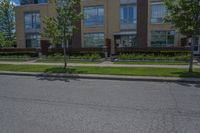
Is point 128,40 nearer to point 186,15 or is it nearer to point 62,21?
point 62,21

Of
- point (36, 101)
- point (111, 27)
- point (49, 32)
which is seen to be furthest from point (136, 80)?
point (111, 27)

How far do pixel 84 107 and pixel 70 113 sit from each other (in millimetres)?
670

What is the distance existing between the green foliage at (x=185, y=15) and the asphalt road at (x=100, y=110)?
4.39m

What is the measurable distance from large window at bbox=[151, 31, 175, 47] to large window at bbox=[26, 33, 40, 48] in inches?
709

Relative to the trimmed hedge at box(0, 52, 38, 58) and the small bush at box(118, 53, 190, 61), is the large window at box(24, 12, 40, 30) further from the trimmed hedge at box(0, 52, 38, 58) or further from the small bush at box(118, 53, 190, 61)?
the small bush at box(118, 53, 190, 61)

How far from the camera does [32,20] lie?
1310 inches

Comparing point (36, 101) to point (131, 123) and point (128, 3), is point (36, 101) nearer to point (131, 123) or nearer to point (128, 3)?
point (131, 123)

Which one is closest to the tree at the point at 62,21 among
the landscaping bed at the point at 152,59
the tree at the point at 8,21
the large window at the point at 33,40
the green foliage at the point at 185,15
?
the landscaping bed at the point at 152,59

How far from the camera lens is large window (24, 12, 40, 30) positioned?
33.0m

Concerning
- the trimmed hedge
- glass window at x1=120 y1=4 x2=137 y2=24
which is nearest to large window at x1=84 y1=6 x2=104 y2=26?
glass window at x1=120 y1=4 x2=137 y2=24

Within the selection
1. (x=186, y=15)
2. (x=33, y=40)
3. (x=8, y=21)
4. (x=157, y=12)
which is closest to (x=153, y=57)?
(x=186, y=15)

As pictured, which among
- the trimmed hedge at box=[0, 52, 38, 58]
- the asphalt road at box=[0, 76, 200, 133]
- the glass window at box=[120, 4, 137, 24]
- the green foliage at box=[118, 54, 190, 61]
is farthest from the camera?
the glass window at box=[120, 4, 137, 24]

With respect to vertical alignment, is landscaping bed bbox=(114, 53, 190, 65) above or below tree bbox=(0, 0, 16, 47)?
below

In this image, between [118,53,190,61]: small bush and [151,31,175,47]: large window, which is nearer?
[118,53,190,61]: small bush
